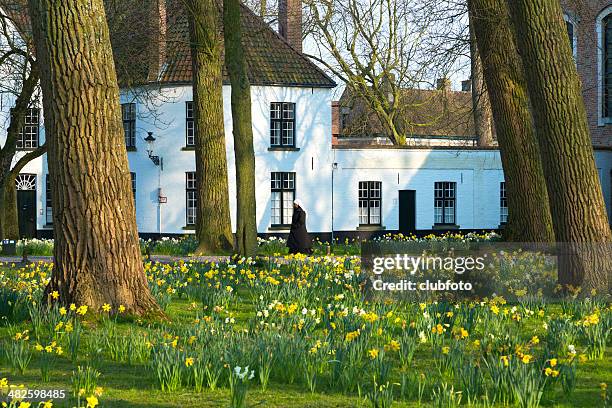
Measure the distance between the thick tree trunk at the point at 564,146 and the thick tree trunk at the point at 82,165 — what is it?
16.6ft

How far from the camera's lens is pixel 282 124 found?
3800 centimetres

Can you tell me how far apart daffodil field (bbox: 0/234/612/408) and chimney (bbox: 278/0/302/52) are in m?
28.7

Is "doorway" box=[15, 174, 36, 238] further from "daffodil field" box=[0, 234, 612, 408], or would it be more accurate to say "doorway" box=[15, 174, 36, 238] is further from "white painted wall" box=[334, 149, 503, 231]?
"daffodil field" box=[0, 234, 612, 408]

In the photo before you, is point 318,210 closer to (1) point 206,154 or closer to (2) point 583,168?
(1) point 206,154

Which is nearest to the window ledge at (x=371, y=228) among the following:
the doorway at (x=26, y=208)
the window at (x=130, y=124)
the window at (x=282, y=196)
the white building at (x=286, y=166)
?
the white building at (x=286, y=166)

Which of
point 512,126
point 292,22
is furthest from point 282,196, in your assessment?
point 512,126

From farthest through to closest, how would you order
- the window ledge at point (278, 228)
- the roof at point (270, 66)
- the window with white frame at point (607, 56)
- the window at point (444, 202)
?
1. the window with white frame at point (607, 56)
2. the window at point (444, 202)
3. the window ledge at point (278, 228)
4. the roof at point (270, 66)

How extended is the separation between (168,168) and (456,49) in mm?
17926

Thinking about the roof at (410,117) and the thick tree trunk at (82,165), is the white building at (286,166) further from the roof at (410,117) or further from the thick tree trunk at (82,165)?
the thick tree trunk at (82,165)

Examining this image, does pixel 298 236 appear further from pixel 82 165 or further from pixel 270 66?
pixel 270 66

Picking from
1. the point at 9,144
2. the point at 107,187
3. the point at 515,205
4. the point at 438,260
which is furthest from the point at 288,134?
the point at 107,187

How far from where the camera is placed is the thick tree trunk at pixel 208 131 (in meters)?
22.2

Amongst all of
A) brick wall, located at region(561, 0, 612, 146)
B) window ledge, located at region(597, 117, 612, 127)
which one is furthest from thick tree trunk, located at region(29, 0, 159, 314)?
window ledge, located at region(597, 117, 612, 127)

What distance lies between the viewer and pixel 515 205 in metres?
17.5
